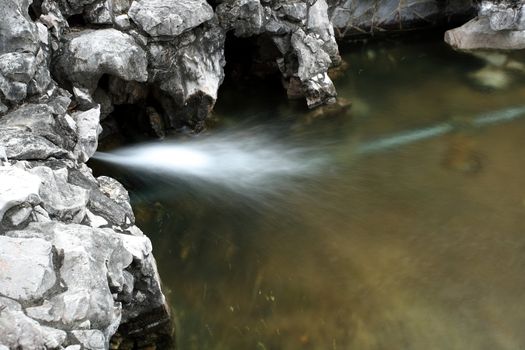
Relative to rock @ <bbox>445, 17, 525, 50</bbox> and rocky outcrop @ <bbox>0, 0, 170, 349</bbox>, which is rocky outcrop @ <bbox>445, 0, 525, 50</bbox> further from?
rocky outcrop @ <bbox>0, 0, 170, 349</bbox>

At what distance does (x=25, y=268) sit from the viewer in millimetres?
3957

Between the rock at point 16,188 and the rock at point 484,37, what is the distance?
42.6 feet

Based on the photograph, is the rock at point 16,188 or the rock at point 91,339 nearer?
the rock at point 91,339

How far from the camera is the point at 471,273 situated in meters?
7.24

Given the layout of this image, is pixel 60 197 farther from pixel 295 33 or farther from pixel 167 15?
pixel 295 33

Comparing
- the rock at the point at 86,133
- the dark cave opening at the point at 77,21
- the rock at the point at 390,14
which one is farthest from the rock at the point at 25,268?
the rock at the point at 390,14

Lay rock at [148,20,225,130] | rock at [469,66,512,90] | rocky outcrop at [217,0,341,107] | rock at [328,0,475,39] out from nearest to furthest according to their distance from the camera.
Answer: rock at [148,20,225,130] → rocky outcrop at [217,0,341,107] → rock at [469,66,512,90] → rock at [328,0,475,39]

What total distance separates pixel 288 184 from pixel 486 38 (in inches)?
340

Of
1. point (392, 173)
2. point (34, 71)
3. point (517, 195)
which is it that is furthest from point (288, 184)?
point (34, 71)

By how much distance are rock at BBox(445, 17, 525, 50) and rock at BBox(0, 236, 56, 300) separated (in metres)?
13.4

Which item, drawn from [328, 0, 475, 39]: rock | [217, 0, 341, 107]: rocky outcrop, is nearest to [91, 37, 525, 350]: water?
[217, 0, 341, 107]: rocky outcrop

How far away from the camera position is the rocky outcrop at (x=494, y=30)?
13.3 metres

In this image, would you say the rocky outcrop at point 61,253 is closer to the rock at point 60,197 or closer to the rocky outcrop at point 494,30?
the rock at point 60,197

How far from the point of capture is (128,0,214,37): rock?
8281 mm
